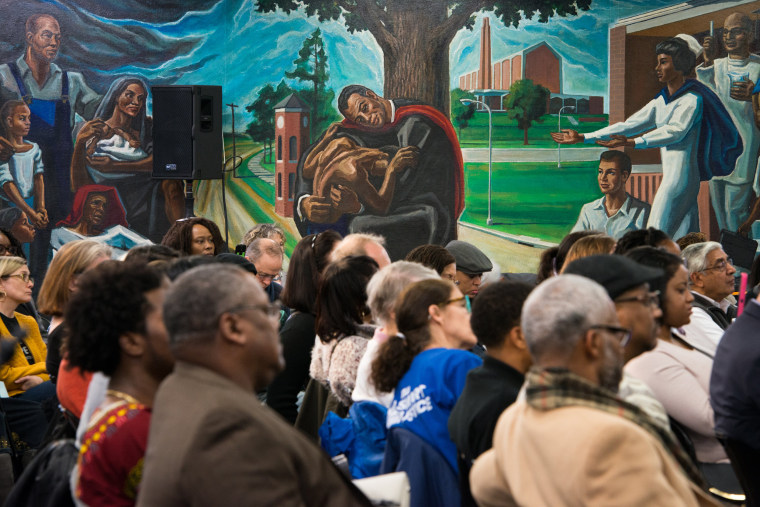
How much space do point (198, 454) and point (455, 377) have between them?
4.33ft

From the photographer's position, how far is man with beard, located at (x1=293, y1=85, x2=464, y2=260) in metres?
9.71

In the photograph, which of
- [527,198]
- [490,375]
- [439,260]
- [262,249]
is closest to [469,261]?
[439,260]

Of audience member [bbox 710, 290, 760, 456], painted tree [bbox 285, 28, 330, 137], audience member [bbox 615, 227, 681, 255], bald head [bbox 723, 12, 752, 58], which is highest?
bald head [bbox 723, 12, 752, 58]

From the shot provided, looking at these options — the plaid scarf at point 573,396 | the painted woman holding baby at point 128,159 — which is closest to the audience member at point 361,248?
the plaid scarf at point 573,396

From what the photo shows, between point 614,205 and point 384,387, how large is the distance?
295 inches

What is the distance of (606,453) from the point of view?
1.70 m

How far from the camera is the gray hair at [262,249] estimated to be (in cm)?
603

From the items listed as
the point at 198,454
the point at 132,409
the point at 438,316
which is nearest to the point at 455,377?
the point at 438,316

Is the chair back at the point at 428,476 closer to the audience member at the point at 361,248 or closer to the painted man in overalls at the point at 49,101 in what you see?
the audience member at the point at 361,248

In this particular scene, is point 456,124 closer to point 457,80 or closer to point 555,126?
point 457,80

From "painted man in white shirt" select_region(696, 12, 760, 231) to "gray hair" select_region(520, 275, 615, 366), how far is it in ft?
28.8

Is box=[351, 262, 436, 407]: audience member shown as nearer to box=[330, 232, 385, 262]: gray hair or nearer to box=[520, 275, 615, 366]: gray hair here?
box=[330, 232, 385, 262]: gray hair

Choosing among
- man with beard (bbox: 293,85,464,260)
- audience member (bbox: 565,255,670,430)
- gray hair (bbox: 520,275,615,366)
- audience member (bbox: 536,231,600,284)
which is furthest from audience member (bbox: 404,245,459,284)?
man with beard (bbox: 293,85,464,260)

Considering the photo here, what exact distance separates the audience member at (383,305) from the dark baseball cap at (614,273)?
0.93m
